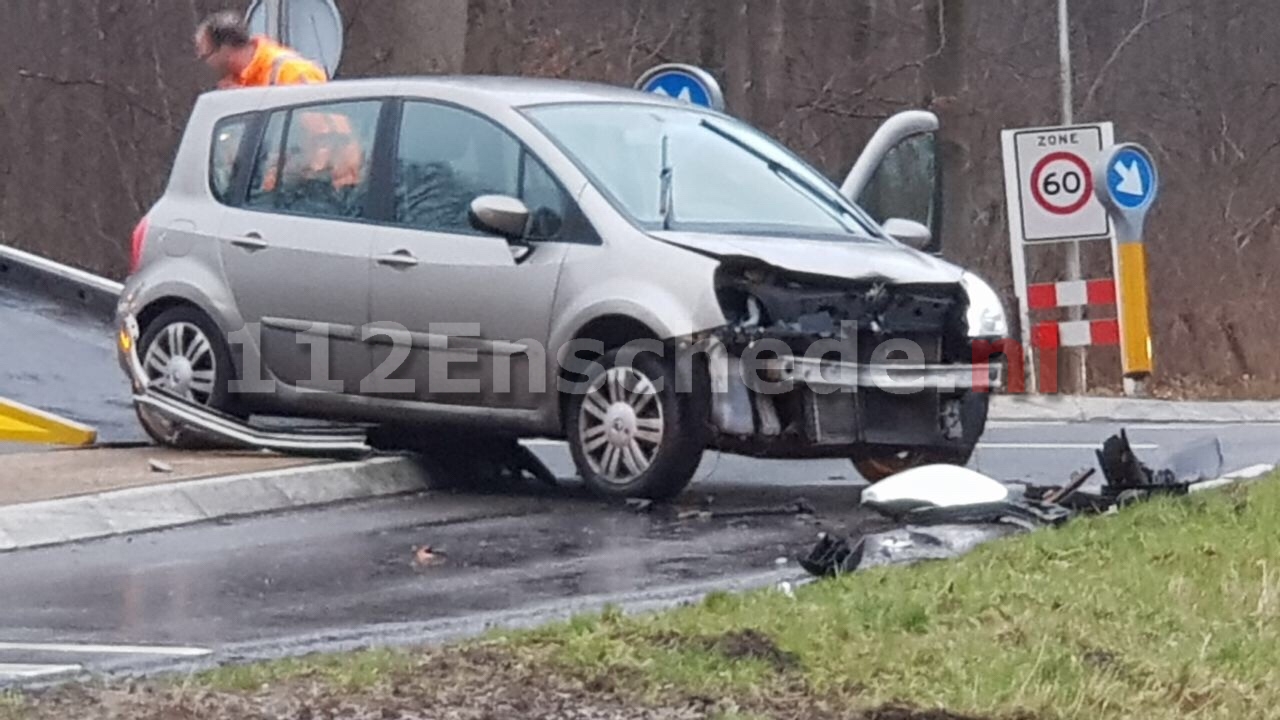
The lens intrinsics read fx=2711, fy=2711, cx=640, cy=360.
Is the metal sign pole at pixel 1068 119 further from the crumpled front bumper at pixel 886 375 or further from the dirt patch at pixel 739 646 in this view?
the dirt patch at pixel 739 646

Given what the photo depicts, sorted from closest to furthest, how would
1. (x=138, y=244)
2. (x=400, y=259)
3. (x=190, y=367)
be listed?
(x=400, y=259), (x=190, y=367), (x=138, y=244)

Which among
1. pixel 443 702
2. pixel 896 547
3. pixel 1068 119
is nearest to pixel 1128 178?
pixel 1068 119

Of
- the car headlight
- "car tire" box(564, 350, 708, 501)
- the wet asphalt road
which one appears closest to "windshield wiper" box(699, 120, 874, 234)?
the car headlight

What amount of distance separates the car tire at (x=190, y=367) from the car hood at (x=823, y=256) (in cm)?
218

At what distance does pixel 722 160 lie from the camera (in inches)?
436

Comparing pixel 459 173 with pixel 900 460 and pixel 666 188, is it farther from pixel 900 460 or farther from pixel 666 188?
pixel 900 460

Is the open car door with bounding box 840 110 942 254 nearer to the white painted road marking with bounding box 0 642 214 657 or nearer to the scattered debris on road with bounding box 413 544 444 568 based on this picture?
the scattered debris on road with bounding box 413 544 444 568

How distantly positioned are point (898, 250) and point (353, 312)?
2.21 m

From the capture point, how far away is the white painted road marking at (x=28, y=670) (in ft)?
21.0

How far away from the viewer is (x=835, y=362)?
1019cm

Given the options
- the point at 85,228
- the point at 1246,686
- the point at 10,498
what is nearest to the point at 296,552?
the point at 10,498

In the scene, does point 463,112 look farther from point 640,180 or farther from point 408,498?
point 408,498

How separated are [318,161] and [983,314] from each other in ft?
9.26

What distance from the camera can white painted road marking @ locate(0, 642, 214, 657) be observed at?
273 inches
